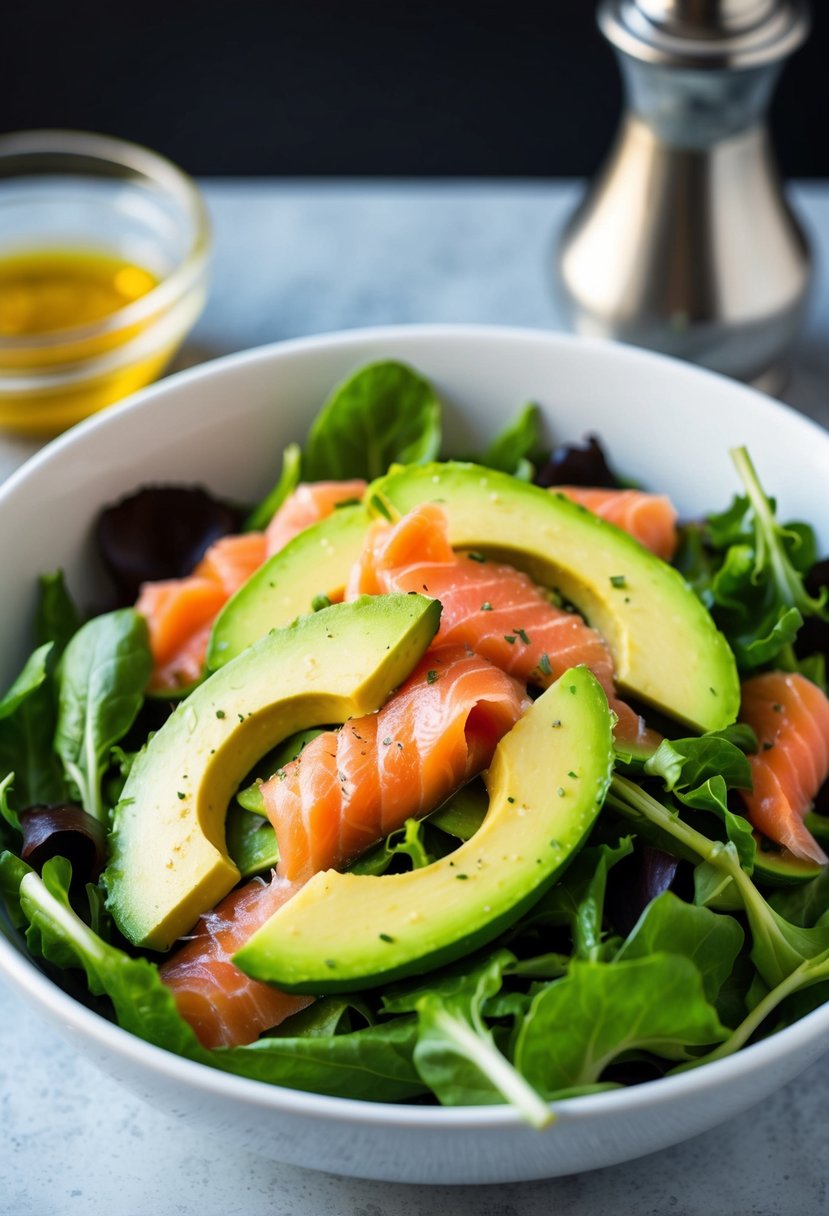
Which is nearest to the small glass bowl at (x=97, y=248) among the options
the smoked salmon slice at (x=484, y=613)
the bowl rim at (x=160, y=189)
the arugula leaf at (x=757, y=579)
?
the bowl rim at (x=160, y=189)

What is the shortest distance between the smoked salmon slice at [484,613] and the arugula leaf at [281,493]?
21.8 inches

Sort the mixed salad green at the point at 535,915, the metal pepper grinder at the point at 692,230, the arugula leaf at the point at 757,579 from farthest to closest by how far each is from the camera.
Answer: the metal pepper grinder at the point at 692,230 < the arugula leaf at the point at 757,579 < the mixed salad green at the point at 535,915

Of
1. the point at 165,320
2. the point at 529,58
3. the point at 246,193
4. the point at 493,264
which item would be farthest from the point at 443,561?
the point at 529,58

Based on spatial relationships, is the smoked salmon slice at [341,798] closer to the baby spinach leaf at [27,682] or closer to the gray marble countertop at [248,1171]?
the gray marble countertop at [248,1171]

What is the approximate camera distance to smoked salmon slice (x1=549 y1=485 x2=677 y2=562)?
235 centimetres

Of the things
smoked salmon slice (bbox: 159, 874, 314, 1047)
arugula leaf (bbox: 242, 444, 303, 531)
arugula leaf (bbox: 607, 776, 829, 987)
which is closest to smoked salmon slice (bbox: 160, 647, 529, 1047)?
smoked salmon slice (bbox: 159, 874, 314, 1047)

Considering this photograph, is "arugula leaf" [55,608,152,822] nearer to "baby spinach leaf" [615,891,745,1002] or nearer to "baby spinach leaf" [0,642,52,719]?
"baby spinach leaf" [0,642,52,719]

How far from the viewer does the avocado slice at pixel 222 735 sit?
1824mm

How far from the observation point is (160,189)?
11.8ft

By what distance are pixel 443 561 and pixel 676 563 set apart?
1.96 feet

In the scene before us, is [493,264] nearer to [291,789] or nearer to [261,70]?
[261,70]

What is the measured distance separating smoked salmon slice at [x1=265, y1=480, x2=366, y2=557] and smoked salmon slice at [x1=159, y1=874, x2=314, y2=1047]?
712mm

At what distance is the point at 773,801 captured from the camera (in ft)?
6.55

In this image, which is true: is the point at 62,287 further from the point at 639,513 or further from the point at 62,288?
the point at 639,513
